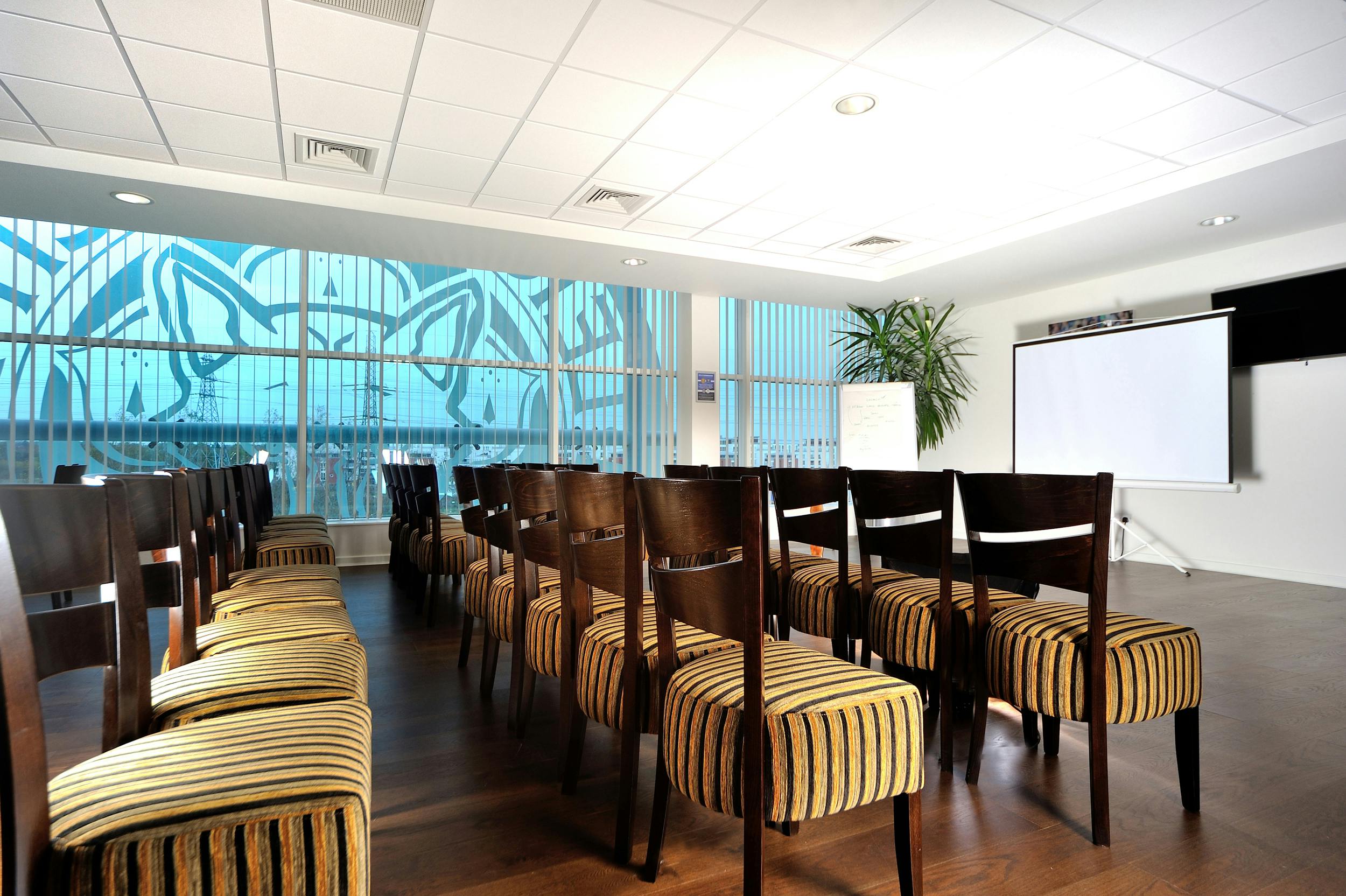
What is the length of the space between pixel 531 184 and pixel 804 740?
4.52 metres

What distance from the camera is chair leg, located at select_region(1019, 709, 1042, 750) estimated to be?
2.38 m

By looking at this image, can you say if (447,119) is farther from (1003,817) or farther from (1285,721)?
(1285,721)

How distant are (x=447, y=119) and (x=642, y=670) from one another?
351cm

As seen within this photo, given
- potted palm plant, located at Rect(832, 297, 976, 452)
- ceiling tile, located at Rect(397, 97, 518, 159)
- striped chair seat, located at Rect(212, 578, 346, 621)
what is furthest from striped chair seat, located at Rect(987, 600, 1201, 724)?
potted palm plant, located at Rect(832, 297, 976, 452)

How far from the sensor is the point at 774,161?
462cm

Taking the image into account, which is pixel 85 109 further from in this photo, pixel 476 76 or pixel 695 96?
pixel 695 96

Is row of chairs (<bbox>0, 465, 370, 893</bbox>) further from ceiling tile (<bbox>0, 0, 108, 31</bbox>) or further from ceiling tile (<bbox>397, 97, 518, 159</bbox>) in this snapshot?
ceiling tile (<bbox>397, 97, 518, 159</bbox>)

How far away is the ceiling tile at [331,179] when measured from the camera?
4664 mm

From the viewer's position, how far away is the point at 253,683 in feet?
4.85

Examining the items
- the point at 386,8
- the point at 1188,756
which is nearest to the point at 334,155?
the point at 386,8

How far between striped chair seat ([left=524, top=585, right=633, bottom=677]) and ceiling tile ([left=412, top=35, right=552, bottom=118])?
264 cm

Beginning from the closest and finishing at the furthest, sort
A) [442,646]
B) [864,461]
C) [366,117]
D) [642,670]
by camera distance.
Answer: [642,670], [442,646], [366,117], [864,461]

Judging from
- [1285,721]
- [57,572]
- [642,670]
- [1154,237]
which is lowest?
[1285,721]

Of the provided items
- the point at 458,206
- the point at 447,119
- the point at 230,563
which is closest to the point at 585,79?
the point at 447,119
